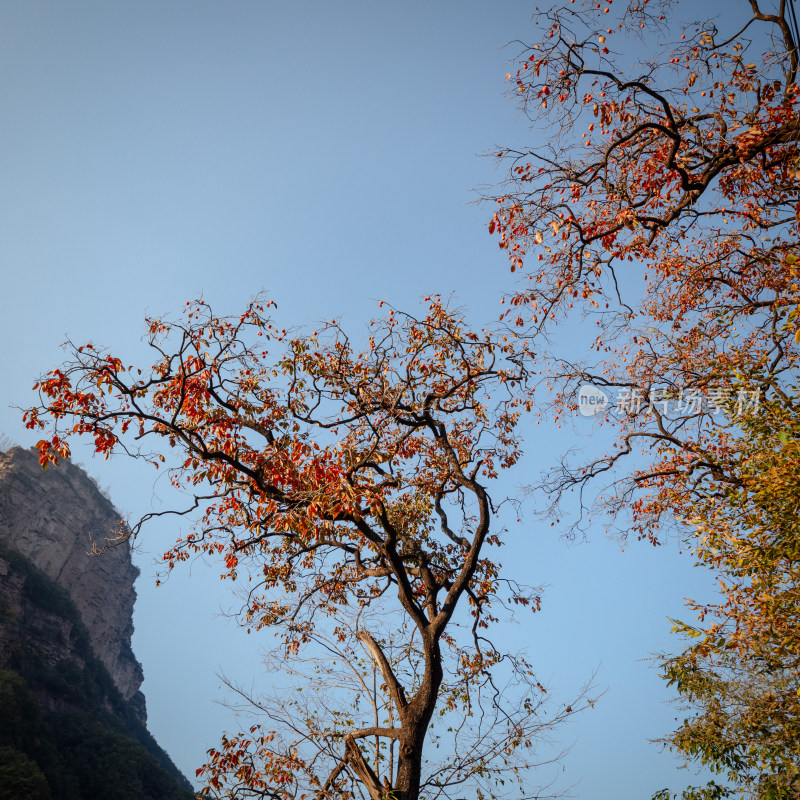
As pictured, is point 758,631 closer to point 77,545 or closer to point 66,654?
point 66,654

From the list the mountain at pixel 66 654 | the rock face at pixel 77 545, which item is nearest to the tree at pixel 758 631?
the mountain at pixel 66 654

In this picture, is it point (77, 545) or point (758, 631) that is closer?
point (758, 631)

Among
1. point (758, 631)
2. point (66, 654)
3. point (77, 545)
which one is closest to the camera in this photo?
point (758, 631)

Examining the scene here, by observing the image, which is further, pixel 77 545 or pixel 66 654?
pixel 77 545

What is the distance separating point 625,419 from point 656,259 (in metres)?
2.46

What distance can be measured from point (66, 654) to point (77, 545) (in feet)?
41.7

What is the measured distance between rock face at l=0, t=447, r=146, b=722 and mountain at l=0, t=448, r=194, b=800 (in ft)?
0.35

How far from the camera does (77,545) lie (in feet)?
185

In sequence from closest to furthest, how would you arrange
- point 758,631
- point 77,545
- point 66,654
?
→ 1. point 758,631
2. point 66,654
3. point 77,545

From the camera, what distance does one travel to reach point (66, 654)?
46.4 m

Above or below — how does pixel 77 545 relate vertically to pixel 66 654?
above

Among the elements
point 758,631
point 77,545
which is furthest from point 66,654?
point 758,631

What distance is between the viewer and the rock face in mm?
50469

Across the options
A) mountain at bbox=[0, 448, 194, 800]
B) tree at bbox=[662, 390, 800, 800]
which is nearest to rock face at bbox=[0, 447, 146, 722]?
mountain at bbox=[0, 448, 194, 800]
